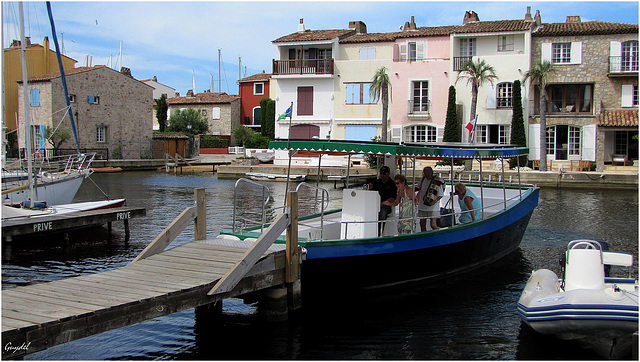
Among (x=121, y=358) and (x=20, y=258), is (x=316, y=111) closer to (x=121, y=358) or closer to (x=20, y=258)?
(x=20, y=258)

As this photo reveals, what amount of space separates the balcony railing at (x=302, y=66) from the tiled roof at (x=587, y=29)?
14.9 meters

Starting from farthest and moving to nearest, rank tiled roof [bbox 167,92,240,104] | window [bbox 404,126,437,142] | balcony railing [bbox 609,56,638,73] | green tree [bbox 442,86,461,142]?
tiled roof [bbox 167,92,240,104], window [bbox 404,126,437,142], green tree [bbox 442,86,461,142], balcony railing [bbox 609,56,638,73]

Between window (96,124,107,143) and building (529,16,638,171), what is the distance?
34.0 m

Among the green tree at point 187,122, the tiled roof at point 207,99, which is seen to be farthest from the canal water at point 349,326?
the tiled roof at point 207,99

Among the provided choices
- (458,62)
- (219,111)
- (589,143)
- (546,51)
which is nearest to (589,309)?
(589,143)

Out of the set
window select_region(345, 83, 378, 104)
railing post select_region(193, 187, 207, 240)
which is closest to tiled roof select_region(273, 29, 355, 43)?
window select_region(345, 83, 378, 104)

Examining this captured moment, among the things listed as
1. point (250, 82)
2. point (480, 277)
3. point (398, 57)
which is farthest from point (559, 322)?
→ point (250, 82)

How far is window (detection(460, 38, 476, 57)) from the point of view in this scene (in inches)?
1655

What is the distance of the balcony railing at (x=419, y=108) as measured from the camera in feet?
141

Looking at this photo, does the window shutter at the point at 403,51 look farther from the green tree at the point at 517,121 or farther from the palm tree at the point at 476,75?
the green tree at the point at 517,121

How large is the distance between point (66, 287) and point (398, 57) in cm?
3885

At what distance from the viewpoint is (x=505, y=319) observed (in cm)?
1002

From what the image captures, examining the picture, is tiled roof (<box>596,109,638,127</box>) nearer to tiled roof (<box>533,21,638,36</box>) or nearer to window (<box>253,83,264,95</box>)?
tiled roof (<box>533,21,638,36</box>)

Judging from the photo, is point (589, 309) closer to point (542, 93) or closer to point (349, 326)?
point (349, 326)
